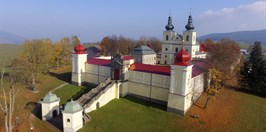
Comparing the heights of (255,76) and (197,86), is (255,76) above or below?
above

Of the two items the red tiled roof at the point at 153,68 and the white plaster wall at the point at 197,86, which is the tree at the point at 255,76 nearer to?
the white plaster wall at the point at 197,86

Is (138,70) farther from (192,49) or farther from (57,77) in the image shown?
(192,49)

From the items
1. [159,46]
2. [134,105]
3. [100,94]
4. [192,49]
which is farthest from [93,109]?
[159,46]

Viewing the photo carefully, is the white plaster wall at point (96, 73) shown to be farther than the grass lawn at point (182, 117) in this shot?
Yes

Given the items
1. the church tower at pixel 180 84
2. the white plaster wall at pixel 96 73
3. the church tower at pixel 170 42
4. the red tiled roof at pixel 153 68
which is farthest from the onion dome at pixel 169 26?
the church tower at pixel 180 84

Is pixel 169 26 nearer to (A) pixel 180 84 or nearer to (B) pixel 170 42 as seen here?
(B) pixel 170 42

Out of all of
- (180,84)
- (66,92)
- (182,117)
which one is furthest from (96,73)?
(182,117)

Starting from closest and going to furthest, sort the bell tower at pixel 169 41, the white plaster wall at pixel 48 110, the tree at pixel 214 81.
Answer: the white plaster wall at pixel 48 110 < the tree at pixel 214 81 < the bell tower at pixel 169 41
